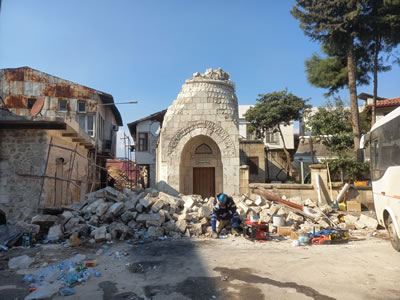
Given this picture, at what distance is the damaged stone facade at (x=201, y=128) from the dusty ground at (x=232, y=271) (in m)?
5.14

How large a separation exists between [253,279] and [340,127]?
46.5ft

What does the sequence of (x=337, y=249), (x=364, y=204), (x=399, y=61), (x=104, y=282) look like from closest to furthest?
(x=104, y=282), (x=337, y=249), (x=364, y=204), (x=399, y=61)

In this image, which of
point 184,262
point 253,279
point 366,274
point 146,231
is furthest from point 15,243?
point 366,274

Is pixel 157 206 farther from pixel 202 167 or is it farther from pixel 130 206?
pixel 202 167

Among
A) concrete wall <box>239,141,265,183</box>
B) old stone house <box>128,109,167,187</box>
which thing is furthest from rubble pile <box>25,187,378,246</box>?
old stone house <box>128,109,167,187</box>

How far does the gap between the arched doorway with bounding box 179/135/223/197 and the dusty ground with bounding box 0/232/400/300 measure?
19.8ft

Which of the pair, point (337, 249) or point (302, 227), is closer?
point (337, 249)

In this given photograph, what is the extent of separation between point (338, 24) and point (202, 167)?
33.8ft

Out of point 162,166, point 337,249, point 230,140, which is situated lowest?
point 337,249

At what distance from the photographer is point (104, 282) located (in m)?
4.50

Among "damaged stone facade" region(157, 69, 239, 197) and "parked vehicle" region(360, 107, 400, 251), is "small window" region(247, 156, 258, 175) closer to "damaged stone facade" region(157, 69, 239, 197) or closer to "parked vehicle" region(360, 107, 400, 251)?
"damaged stone facade" region(157, 69, 239, 197)

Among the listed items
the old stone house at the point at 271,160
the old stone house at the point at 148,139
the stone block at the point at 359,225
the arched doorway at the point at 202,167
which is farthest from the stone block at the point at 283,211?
the old stone house at the point at 148,139

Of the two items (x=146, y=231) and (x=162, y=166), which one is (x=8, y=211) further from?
(x=162, y=166)

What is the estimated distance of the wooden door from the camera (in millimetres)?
13367
